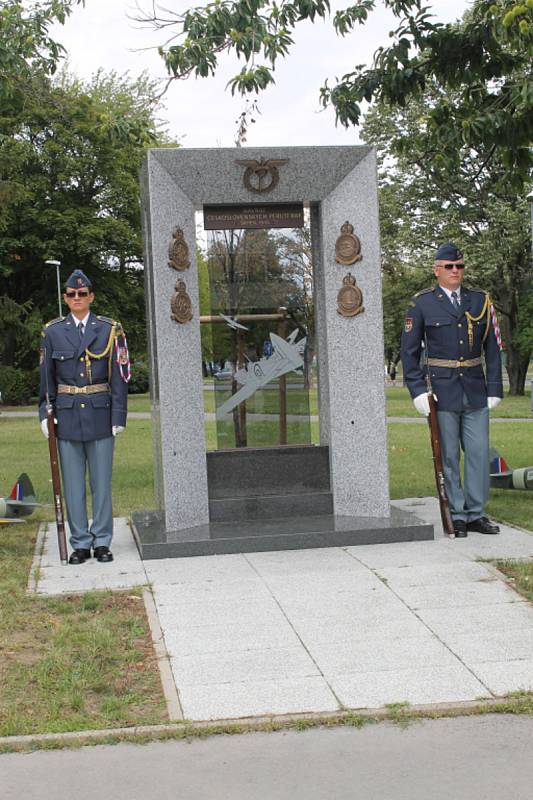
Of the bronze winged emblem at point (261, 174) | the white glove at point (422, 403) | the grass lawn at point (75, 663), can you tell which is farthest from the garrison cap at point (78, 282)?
the white glove at point (422, 403)

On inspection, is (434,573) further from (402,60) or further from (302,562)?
(402,60)

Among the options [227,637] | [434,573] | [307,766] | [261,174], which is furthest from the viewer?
[261,174]

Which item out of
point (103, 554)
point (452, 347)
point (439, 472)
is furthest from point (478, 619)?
point (103, 554)

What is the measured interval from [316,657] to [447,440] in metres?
3.60

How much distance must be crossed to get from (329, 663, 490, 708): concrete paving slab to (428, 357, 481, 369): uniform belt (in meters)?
3.76

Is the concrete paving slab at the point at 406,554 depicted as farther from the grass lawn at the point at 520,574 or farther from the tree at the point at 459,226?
the tree at the point at 459,226

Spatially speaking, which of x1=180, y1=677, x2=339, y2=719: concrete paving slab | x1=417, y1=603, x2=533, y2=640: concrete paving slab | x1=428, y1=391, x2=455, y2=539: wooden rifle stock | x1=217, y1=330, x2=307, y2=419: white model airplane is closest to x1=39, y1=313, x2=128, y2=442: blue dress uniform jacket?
x1=217, y1=330, x2=307, y2=419: white model airplane

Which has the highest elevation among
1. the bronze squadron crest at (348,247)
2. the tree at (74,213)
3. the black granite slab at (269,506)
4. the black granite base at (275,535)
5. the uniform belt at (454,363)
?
the tree at (74,213)

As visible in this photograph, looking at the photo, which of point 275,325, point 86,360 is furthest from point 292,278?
point 86,360

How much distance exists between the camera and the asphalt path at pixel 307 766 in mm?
3803

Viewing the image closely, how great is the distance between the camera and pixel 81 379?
825 cm

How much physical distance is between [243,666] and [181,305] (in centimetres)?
403

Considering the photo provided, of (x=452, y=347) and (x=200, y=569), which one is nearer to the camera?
(x=200, y=569)

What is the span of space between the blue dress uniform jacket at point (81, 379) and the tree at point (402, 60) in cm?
319
